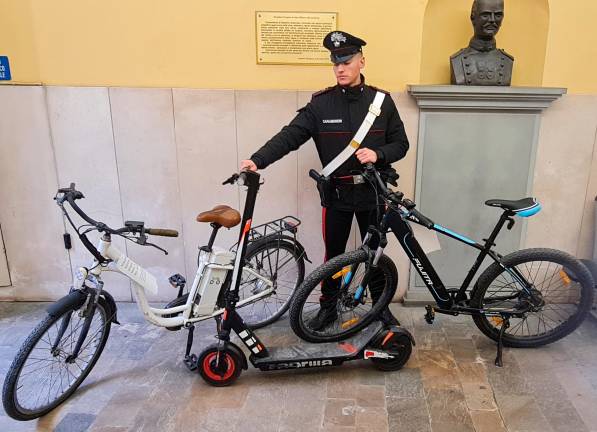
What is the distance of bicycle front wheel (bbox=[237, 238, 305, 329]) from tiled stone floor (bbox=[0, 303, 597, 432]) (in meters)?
0.32

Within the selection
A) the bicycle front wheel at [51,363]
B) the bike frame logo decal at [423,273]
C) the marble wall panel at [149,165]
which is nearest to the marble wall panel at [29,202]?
the marble wall panel at [149,165]

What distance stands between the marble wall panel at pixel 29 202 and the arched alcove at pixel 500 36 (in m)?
2.75

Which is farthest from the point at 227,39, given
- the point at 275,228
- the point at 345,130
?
the point at 275,228

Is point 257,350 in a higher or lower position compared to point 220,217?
lower

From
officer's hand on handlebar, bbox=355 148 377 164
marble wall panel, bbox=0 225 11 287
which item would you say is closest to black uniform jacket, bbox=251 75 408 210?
officer's hand on handlebar, bbox=355 148 377 164

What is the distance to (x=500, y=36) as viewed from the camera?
10.9 ft

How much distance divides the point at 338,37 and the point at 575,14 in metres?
1.72

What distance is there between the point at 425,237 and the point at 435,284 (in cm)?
29

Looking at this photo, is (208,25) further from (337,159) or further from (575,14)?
(575,14)

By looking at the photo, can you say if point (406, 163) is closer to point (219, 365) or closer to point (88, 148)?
point (219, 365)

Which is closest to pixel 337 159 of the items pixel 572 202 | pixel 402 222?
pixel 402 222

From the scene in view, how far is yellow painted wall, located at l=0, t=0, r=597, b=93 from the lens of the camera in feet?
10.2

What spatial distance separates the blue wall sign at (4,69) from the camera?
323 centimetres

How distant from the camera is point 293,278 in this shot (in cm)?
353
